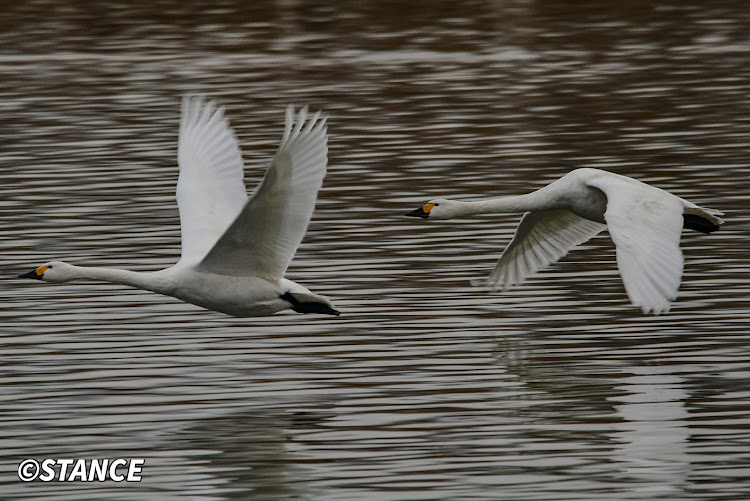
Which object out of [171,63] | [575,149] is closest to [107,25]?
[171,63]

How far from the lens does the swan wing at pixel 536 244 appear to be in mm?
12359

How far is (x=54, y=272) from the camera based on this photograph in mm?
11180

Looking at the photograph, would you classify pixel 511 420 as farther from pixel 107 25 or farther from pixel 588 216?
pixel 107 25

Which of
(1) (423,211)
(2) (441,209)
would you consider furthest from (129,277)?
(2) (441,209)

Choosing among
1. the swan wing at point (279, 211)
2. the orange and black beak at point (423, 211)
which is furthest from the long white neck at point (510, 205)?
the swan wing at point (279, 211)

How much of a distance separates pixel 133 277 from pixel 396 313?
6.75ft

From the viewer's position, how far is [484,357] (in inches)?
426

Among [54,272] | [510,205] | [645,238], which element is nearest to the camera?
[645,238]

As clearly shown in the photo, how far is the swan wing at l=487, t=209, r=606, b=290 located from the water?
20 cm

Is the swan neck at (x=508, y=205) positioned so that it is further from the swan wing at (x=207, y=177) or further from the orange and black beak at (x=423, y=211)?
the swan wing at (x=207, y=177)

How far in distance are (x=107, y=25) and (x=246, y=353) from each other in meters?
20.5

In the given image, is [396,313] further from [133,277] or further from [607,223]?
[607,223]

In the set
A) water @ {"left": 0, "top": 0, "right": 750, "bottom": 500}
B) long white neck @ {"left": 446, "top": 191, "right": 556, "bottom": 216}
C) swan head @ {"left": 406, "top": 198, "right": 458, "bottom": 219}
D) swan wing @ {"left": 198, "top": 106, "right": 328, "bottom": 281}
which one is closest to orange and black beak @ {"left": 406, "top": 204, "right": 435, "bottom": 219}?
swan head @ {"left": 406, "top": 198, "right": 458, "bottom": 219}

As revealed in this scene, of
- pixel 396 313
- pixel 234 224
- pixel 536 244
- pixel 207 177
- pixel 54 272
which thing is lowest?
pixel 396 313
